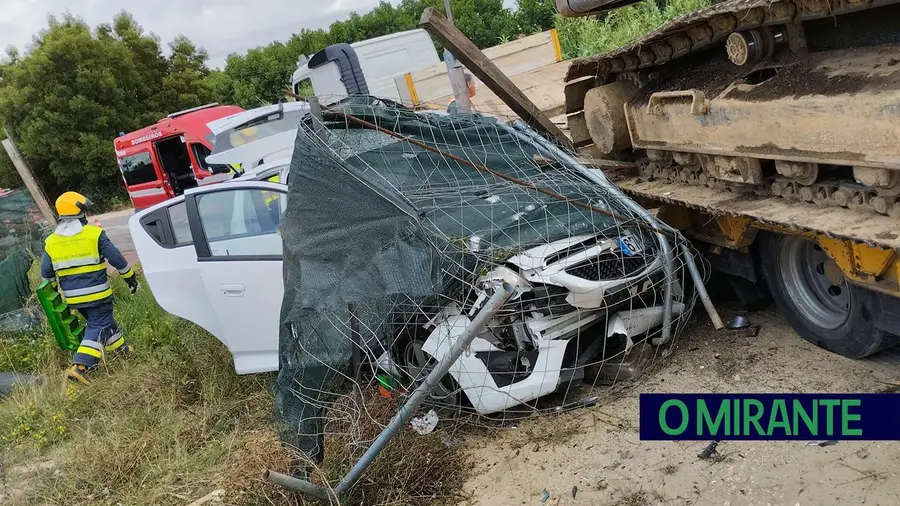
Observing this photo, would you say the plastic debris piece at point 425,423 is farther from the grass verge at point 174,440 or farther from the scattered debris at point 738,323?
the scattered debris at point 738,323

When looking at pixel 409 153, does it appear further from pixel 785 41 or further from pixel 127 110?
pixel 127 110

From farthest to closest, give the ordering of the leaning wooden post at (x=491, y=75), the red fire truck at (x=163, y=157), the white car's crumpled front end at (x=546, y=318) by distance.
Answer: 1. the red fire truck at (x=163, y=157)
2. the leaning wooden post at (x=491, y=75)
3. the white car's crumpled front end at (x=546, y=318)

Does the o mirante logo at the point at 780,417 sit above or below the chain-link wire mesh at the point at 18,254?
below

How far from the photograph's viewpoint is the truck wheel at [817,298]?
14.4 ft

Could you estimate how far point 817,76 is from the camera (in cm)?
426

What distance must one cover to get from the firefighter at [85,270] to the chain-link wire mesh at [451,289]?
3208 millimetres

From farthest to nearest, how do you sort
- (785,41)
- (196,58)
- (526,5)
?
(196,58) < (526,5) < (785,41)

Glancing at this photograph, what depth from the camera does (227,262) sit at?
5.78m

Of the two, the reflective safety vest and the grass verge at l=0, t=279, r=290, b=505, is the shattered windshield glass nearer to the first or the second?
the grass verge at l=0, t=279, r=290, b=505

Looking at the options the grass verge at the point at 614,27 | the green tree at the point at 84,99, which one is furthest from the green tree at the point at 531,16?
the green tree at the point at 84,99

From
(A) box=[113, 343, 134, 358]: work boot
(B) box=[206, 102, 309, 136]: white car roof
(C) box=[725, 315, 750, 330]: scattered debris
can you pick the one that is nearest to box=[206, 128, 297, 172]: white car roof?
(B) box=[206, 102, 309, 136]: white car roof

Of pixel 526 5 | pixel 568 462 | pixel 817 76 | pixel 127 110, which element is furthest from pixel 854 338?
pixel 127 110

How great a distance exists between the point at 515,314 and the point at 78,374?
4.30 meters

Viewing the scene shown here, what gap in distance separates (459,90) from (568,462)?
456 cm
